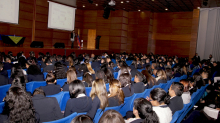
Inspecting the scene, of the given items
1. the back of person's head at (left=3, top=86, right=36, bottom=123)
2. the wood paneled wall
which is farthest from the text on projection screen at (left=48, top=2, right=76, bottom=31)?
the back of person's head at (left=3, top=86, right=36, bottom=123)

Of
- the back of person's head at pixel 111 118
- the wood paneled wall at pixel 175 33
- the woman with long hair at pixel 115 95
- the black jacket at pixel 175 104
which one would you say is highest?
the wood paneled wall at pixel 175 33

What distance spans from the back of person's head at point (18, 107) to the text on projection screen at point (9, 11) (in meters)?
11.4

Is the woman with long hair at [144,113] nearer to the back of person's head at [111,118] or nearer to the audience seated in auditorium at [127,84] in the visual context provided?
the back of person's head at [111,118]

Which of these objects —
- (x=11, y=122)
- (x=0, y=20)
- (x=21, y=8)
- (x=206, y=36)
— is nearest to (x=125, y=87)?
(x=11, y=122)

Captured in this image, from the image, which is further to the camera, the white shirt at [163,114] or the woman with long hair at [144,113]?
the white shirt at [163,114]

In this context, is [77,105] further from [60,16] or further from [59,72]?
[60,16]

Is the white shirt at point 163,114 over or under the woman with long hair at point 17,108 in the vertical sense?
under

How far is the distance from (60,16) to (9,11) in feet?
12.7

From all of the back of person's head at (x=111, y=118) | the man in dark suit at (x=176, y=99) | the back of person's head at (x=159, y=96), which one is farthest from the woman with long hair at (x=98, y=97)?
the man in dark suit at (x=176, y=99)

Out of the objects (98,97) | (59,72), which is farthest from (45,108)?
(59,72)

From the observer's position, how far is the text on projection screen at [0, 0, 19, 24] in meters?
11.4

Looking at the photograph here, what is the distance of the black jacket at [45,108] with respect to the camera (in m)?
2.39

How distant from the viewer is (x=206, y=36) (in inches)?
608

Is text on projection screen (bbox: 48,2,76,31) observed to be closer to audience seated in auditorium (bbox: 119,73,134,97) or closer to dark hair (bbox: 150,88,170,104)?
audience seated in auditorium (bbox: 119,73,134,97)
